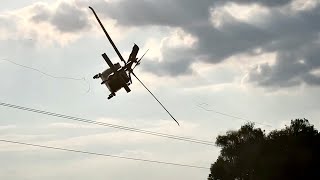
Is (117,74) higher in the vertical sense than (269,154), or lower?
lower

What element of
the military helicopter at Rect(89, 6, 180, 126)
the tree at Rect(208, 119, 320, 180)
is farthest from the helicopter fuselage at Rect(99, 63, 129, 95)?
the tree at Rect(208, 119, 320, 180)

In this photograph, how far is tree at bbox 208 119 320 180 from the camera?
12531 cm

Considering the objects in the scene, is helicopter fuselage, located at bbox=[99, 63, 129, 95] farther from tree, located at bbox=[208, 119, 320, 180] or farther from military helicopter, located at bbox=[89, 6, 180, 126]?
tree, located at bbox=[208, 119, 320, 180]

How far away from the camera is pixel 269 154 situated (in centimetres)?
12938

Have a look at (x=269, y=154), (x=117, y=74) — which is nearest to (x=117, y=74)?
(x=117, y=74)

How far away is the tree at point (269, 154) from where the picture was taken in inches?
4934

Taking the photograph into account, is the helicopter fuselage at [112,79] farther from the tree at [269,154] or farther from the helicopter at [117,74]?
the tree at [269,154]

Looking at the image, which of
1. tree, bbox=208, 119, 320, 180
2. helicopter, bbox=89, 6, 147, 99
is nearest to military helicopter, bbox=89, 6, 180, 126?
helicopter, bbox=89, 6, 147, 99

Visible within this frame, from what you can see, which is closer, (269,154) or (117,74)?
(117,74)

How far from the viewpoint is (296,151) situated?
128875 millimetres

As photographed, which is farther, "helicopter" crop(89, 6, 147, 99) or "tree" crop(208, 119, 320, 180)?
"tree" crop(208, 119, 320, 180)

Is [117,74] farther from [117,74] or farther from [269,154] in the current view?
[269,154]

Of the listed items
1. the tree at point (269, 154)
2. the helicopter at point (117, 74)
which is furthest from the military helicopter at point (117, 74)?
the tree at point (269, 154)

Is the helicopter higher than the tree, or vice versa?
the tree
